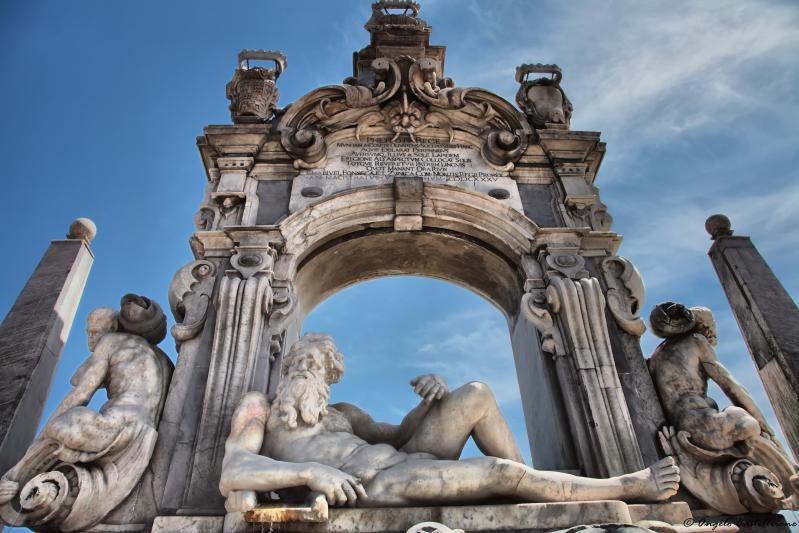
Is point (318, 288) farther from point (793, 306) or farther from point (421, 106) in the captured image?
point (793, 306)

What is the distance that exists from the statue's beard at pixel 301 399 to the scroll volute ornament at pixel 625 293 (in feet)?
10.9

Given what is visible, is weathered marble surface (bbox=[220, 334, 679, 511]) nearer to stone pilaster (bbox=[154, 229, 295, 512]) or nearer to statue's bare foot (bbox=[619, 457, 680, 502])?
statue's bare foot (bbox=[619, 457, 680, 502])

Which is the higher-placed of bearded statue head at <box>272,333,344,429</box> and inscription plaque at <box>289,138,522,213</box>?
inscription plaque at <box>289,138,522,213</box>

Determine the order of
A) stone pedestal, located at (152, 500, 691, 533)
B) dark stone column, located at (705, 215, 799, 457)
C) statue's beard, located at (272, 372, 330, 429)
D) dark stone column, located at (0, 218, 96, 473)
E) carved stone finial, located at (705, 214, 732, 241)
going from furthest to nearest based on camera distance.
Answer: carved stone finial, located at (705, 214, 732, 241) → dark stone column, located at (705, 215, 799, 457) → dark stone column, located at (0, 218, 96, 473) → statue's beard, located at (272, 372, 330, 429) → stone pedestal, located at (152, 500, 691, 533)

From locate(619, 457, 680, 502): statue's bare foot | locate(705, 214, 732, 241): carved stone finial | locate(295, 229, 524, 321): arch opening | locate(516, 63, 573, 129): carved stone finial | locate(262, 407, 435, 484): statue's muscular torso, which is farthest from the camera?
locate(516, 63, 573, 129): carved stone finial

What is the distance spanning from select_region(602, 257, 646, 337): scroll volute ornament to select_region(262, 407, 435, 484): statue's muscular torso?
285 cm

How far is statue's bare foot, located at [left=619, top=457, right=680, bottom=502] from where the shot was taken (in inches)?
160

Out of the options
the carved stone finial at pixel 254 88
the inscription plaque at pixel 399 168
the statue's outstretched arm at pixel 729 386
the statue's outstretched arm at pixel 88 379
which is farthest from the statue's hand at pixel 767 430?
the carved stone finial at pixel 254 88

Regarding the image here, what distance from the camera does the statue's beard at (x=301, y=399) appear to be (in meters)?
4.48

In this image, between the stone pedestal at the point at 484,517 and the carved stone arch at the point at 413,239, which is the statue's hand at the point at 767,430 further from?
the carved stone arch at the point at 413,239

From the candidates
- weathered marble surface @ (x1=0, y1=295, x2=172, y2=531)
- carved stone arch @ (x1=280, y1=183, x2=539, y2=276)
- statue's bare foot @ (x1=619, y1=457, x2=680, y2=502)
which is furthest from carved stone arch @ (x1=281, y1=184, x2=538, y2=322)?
statue's bare foot @ (x1=619, y1=457, x2=680, y2=502)

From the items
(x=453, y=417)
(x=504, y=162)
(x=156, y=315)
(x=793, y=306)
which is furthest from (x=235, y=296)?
(x=793, y=306)

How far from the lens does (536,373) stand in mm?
6406

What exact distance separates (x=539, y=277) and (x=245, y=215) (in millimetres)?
3608
